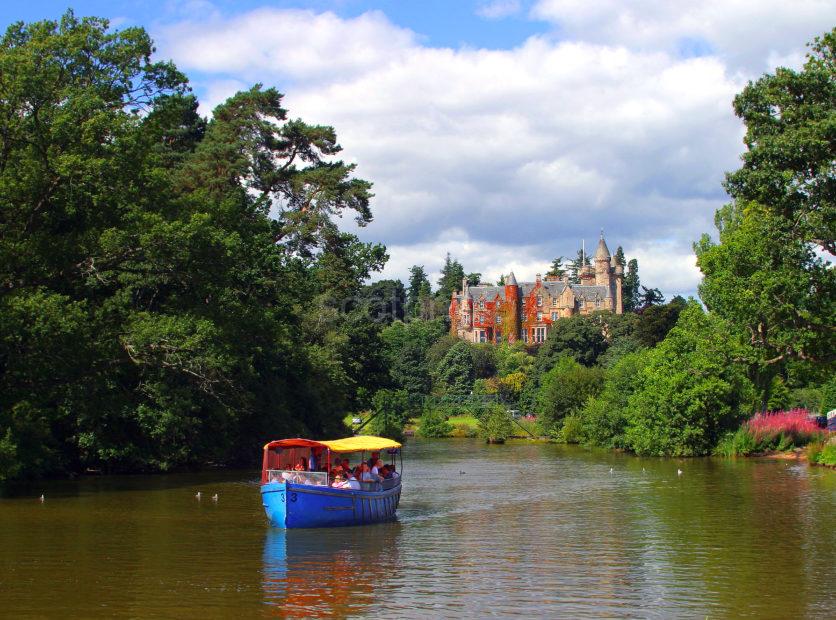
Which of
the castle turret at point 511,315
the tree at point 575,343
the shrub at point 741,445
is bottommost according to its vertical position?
the shrub at point 741,445

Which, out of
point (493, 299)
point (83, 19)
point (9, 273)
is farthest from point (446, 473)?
point (493, 299)

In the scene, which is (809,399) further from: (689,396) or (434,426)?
(434,426)

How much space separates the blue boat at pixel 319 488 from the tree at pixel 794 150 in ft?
52.6

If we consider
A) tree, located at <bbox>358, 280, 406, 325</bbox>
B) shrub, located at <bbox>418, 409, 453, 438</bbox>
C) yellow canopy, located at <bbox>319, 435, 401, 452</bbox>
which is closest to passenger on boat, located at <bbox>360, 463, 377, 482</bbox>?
yellow canopy, located at <bbox>319, 435, 401, 452</bbox>

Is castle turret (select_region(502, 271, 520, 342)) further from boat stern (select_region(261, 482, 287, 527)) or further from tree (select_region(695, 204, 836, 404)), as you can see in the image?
boat stern (select_region(261, 482, 287, 527))

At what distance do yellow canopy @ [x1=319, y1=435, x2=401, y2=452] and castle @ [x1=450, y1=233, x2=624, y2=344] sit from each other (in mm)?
115833

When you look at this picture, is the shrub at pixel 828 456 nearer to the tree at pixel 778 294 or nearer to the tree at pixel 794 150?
the tree at pixel 778 294

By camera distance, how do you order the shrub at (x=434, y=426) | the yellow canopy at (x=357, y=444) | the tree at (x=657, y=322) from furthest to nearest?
the tree at (x=657, y=322) < the shrub at (x=434, y=426) < the yellow canopy at (x=357, y=444)

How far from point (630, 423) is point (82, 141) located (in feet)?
133

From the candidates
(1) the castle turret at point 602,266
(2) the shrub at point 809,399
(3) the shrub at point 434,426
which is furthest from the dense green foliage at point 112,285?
(1) the castle turret at point 602,266

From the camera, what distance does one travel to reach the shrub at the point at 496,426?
8131 cm

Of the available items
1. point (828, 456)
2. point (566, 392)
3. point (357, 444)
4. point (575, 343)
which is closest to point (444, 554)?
point (357, 444)

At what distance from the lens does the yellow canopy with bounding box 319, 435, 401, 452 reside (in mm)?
30203

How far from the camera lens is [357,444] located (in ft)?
104
